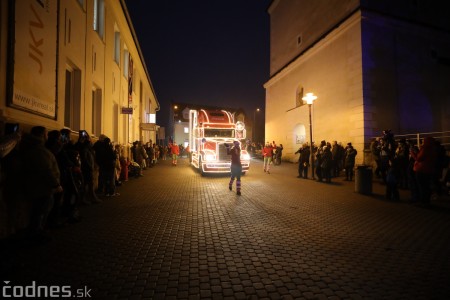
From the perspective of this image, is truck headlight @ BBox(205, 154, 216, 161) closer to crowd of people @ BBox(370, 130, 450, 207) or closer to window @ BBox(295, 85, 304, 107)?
crowd of people @ BBox(370, 130, 450, 207)

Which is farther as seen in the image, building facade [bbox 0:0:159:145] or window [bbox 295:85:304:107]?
window [bbox 295:85:304:107]

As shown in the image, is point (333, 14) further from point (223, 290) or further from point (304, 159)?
point (223, 290)

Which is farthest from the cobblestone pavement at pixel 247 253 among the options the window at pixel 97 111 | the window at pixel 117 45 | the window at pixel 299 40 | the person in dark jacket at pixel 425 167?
the window at pixel 299 40

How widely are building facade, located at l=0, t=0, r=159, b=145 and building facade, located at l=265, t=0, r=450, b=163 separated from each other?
1380cm

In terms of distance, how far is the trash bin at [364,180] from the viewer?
32.2 ft

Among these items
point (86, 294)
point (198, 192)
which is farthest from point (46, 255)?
point (198, 192)

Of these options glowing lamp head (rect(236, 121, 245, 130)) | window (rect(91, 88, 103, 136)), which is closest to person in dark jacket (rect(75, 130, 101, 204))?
window (rect(91, 88, 103, 136))

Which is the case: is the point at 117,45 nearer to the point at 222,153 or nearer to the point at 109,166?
the point at 222,153

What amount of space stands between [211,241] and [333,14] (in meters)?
21.4

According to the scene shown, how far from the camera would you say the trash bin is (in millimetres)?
9820

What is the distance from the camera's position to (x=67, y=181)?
18.3 feet
